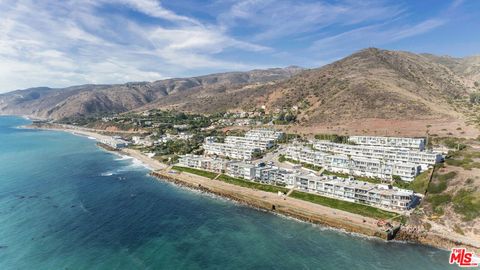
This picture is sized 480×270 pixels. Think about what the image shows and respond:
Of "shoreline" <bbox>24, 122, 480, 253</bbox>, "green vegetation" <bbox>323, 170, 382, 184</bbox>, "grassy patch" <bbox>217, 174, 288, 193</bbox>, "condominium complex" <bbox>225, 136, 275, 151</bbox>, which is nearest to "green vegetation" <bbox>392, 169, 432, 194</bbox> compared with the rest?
"green vegetation" <bbox>323, 170, 382, 184</bbox>

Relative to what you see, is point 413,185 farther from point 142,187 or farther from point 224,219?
point 142,187

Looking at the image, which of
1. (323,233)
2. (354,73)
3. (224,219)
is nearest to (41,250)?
(224,219)

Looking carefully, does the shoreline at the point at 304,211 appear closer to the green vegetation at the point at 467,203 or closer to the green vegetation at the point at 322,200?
the green vegetation at the point at 322,200

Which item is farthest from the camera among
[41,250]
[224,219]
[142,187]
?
[142,187]

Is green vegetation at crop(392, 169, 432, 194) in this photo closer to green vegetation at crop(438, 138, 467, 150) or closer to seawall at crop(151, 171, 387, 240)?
seawall at crop(151, 171, 387, 240)

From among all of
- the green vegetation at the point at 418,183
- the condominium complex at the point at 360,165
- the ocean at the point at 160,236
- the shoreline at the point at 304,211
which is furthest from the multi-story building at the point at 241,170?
the green vegetation at the point at 418,183

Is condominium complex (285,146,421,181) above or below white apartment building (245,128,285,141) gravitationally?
below
